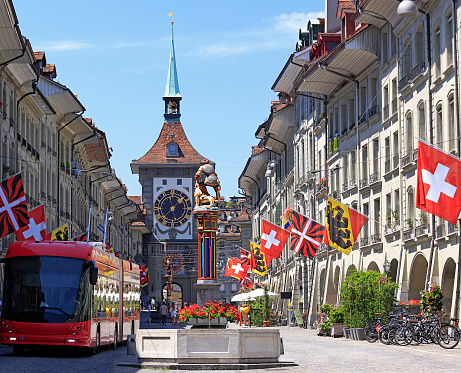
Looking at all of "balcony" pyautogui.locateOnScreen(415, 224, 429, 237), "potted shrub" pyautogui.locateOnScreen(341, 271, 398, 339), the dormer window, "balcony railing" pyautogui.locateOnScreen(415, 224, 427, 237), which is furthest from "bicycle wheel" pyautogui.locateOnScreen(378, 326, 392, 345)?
the dormer window

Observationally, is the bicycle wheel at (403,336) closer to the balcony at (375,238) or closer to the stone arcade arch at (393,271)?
the stone arcade arch at (393,271)

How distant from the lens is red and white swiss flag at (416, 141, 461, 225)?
24844mm

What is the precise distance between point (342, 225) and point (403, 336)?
27.5 feet

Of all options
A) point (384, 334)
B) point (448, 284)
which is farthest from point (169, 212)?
point (384, 334)

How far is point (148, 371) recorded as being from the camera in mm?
21578

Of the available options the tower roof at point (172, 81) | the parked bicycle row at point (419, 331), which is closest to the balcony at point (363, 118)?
the parked bicycle row at point (419, 331)

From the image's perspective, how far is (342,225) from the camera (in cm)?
3847

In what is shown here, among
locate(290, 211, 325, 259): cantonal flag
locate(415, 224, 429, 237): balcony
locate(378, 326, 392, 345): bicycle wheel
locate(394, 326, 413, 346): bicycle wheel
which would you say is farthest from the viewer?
locate(290, 211, 325, 259): cantonal flag

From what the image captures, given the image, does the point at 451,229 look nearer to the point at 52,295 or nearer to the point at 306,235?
the point at 306,235

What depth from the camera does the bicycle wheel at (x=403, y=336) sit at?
30.3m

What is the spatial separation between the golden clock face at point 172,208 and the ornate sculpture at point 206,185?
95.8 m

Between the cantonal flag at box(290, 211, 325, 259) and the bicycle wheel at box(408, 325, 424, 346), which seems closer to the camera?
the bicycle wheel at box(408, 325, 424, 346)

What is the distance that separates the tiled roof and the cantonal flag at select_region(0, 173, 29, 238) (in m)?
114

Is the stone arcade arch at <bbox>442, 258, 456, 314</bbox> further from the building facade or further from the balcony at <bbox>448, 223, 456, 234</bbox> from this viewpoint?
the balcony at <bbox>448, 223, 456, 234</bbox>
